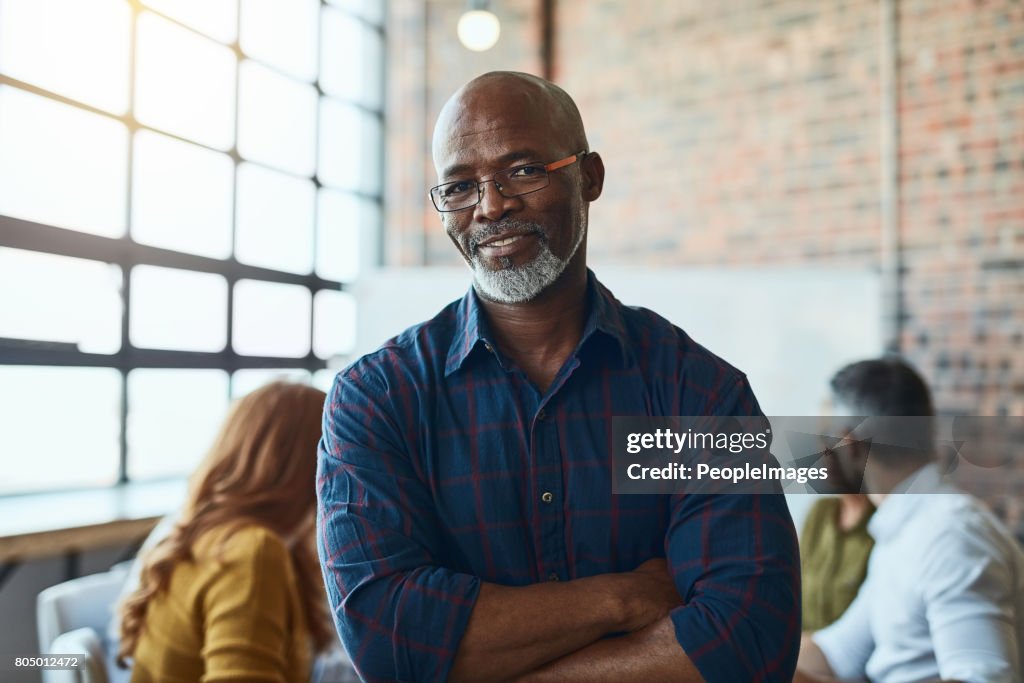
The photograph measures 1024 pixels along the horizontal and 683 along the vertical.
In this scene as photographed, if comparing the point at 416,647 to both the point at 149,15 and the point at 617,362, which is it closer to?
the point at 617,362

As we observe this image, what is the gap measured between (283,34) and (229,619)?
10.8ft

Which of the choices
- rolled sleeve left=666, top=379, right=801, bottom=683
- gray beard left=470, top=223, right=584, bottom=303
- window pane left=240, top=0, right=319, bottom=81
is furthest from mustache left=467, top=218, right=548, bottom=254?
window pane left=240, top=0, right=319, bottom=81

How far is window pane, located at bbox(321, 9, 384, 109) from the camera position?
440cm

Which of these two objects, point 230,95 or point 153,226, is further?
point 230,95

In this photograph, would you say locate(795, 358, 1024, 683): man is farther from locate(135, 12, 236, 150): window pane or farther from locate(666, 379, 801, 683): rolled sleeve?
locate(135, 12, 236, 150): window pane

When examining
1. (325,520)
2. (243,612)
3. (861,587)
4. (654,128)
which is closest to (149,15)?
(654,128)

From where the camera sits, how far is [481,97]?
1.22 meters

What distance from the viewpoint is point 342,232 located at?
14.9 feet

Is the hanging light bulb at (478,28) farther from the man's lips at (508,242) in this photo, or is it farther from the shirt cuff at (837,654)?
the shirt cuff at (837,654)

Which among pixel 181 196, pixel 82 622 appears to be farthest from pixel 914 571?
pixel 181 196

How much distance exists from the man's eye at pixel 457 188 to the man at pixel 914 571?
975 mm

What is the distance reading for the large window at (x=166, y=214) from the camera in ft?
9.73

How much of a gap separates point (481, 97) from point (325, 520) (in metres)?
0.65

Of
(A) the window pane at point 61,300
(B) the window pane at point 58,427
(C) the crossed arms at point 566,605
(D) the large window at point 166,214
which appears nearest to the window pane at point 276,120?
(D) the large window at point 166,214
